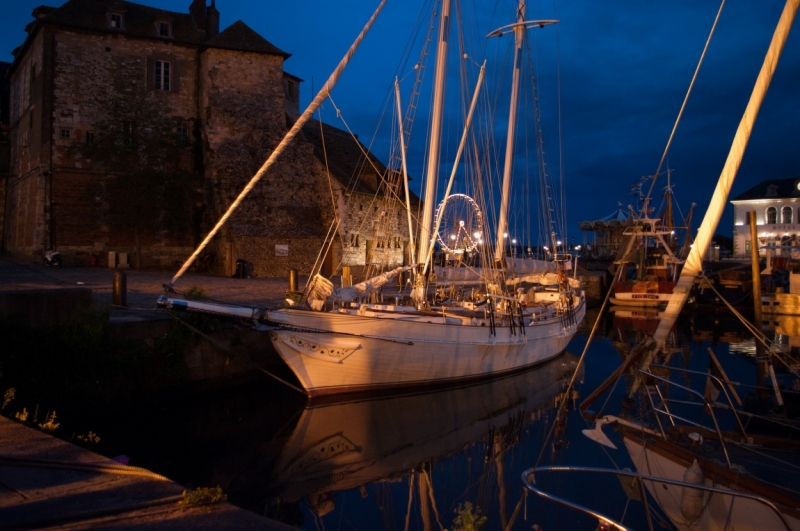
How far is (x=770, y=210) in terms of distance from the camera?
55.2m

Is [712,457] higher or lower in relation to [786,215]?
lower

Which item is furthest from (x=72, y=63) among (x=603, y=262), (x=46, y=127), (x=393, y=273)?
(x=603, y=262)

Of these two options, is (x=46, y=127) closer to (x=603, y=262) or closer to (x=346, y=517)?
(x=346, y=517)

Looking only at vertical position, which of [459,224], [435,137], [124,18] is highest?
[124,18]

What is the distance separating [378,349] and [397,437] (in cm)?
219

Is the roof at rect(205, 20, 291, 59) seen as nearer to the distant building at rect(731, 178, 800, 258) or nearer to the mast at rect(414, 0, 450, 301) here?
the mast at rect(414, 0, 450, 301)

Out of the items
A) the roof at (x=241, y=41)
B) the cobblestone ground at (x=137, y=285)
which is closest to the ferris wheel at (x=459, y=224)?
the cobblestone ground at (x=137, y=285)

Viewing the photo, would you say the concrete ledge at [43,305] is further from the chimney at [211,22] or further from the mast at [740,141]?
the chimney at [211,22]

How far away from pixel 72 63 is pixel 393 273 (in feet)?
68.9

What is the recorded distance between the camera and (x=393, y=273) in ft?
47.6

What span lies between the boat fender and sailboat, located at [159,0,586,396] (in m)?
6.83

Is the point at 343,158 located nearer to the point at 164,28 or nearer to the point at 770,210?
the point at 164,28

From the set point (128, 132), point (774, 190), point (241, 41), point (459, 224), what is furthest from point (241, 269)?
point (774, 190)

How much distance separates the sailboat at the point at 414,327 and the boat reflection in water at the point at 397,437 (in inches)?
23.3
